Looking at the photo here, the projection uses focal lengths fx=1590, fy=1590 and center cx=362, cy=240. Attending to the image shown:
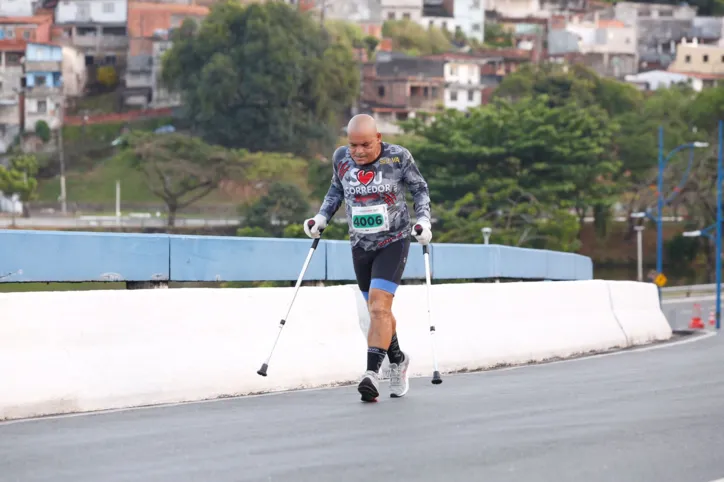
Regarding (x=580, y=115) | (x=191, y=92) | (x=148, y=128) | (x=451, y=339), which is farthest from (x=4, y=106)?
(x=451, y=339)

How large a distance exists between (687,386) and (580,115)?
94042mm

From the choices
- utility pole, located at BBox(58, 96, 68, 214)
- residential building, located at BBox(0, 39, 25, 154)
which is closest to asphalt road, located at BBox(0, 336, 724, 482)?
utility pole, located at BBox(58, 96, 68, 214)

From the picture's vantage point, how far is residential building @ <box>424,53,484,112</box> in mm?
173250

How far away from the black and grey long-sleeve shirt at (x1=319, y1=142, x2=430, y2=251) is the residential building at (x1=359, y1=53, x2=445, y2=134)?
504 ft

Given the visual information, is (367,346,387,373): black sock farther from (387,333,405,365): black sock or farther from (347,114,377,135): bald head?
(347,114,377,135): bald head

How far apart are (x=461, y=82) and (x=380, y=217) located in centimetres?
16570

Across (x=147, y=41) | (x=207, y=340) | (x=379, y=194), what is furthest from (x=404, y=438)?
(x=147, y=41)

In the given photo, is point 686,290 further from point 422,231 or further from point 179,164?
point 422,231

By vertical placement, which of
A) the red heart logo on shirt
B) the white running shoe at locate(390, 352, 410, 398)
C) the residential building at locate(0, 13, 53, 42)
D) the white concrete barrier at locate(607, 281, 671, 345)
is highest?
the residential building at locate(0, 13, 53, 42)

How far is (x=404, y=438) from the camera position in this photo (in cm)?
808

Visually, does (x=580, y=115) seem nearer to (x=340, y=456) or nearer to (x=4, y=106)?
(x=4, y=106)

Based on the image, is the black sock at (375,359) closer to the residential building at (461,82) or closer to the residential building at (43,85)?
the residential building at (43,85)

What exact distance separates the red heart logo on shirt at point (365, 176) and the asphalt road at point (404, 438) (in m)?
1.48

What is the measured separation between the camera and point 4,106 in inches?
6344
